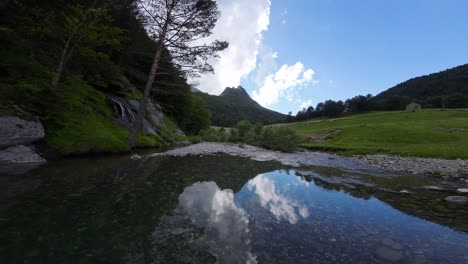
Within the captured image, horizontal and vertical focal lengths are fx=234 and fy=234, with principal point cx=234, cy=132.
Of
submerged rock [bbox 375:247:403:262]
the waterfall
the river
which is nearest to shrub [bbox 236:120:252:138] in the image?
the waterfall

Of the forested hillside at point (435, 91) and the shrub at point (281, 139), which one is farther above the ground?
the forested hillside at point (435, 91)

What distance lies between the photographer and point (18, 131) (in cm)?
1096

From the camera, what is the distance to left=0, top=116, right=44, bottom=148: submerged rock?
34.4ft

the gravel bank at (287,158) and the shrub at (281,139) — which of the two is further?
the shrub at (281,139)

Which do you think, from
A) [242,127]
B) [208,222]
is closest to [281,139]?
[242,127]

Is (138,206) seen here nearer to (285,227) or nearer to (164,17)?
(285,227)

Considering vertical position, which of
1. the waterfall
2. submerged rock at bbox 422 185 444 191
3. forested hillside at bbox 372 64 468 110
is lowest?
submerged rock at bbox 422 185 444 191

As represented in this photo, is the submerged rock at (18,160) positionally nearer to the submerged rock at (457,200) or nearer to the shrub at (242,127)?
the submerged rock at (457,200)

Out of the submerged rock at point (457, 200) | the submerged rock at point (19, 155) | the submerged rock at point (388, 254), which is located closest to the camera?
the submerged rock at point (388, 254)

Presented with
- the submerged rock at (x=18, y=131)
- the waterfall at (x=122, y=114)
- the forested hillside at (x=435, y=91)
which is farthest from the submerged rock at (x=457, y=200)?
the forested hillside at (x=435, y=91)

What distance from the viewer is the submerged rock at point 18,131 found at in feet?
34.4

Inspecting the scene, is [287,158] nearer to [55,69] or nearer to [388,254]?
[388,254]

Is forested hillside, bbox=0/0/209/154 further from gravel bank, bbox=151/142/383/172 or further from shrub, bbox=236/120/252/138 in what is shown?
shrub, bbox=236/120/252/138

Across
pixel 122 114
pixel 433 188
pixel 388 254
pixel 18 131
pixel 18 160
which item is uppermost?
pixel 122 114
